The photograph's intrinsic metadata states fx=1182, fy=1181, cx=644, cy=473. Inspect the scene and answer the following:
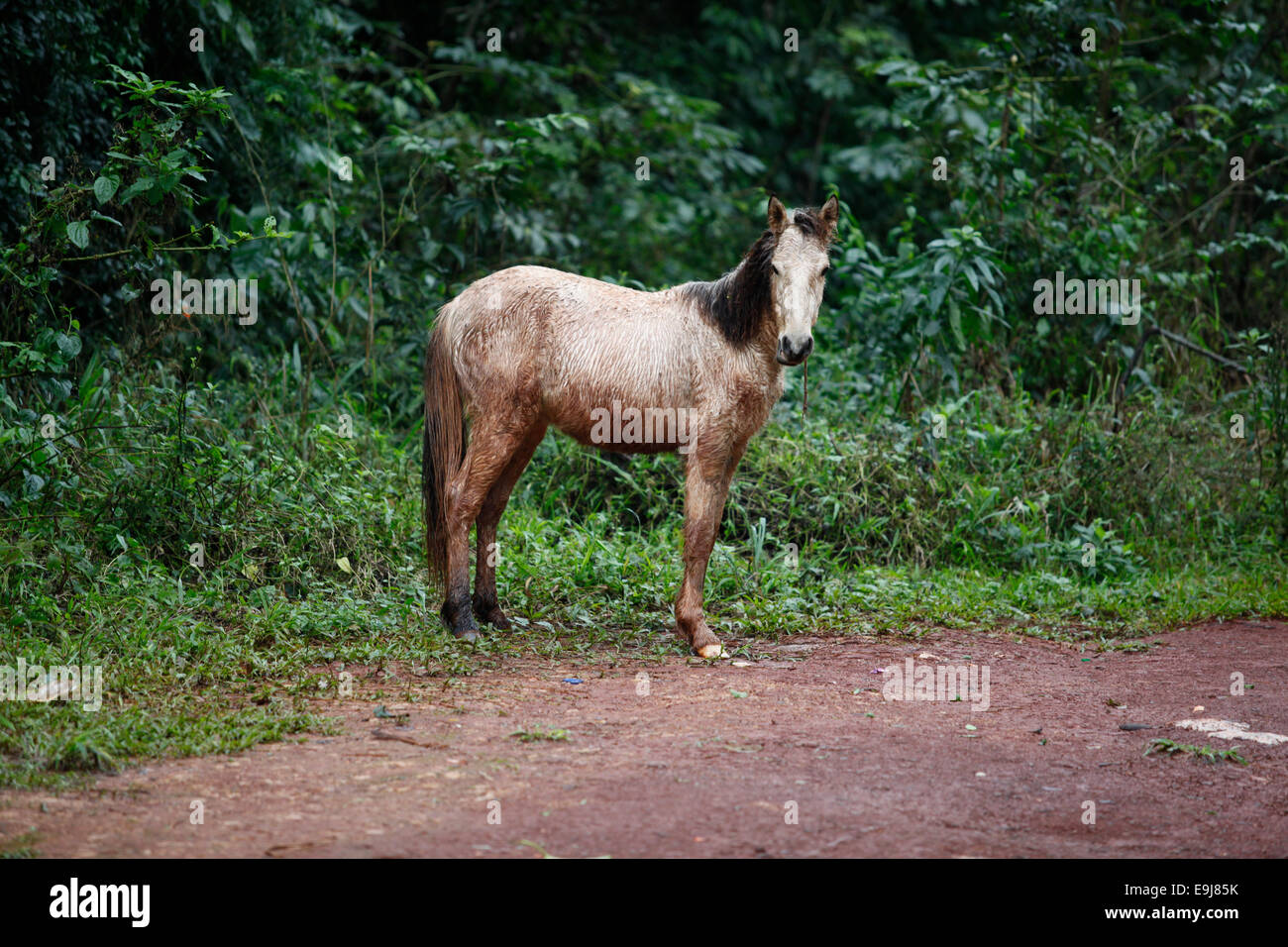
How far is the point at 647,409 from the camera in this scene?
21.0ft

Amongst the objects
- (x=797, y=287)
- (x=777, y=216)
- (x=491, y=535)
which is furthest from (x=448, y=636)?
(x=777, y=216)

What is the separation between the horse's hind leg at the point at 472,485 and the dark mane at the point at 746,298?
48.7 inches

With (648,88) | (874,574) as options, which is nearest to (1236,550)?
(874,574)

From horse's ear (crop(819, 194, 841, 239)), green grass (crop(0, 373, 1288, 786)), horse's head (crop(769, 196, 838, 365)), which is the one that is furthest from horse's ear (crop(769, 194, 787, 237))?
green grass (crop(0, 373, 1288, 786))

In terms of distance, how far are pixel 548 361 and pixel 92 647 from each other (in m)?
2.67

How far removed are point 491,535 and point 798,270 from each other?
2.33 meters

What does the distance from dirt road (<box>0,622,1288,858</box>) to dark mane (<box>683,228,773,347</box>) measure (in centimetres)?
179

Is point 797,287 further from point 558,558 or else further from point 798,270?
point 558,558

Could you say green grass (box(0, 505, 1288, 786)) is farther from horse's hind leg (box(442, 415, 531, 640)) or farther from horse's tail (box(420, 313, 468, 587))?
horse's tail (box(420, 313, 468, 587))

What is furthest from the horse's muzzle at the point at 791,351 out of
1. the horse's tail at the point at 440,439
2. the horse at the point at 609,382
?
the horse's tail at the point at 440,439

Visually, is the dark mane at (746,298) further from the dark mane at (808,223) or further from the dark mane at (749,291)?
the dark mane at (808,223)

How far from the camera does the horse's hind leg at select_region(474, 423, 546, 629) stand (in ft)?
22.1

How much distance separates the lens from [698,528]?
6363mm

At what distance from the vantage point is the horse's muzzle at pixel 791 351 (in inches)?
229
